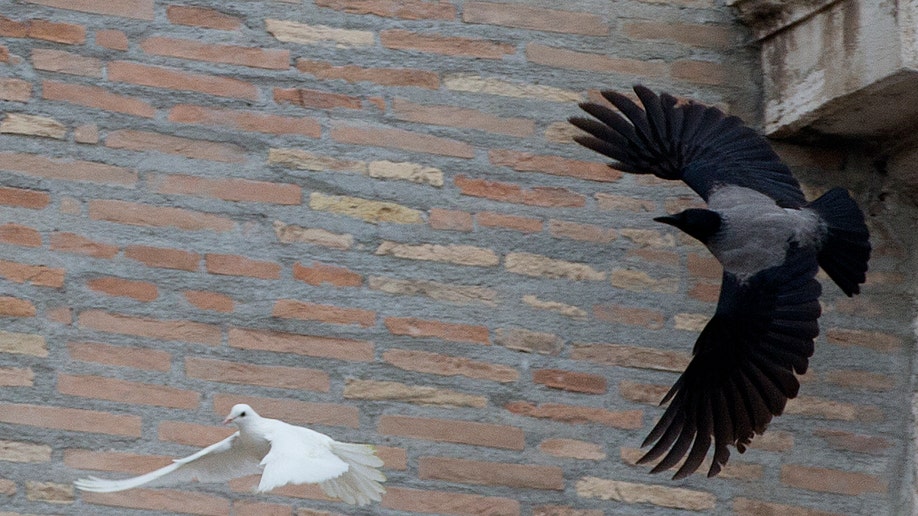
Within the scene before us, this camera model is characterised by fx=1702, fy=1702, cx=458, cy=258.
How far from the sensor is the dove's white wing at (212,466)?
339 cm

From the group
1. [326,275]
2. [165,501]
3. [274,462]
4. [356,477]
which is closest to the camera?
[274,462]

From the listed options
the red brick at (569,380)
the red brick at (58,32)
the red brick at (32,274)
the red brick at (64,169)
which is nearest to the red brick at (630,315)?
the red brick at (569,380)

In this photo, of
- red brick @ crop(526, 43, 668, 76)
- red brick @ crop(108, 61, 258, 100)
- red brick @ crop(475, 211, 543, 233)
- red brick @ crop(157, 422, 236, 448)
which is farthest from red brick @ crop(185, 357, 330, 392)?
red brick @ crop(526, 43, 668, 76)

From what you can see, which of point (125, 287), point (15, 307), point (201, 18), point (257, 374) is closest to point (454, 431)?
point (257, 374)

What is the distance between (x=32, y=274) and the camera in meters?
3.75

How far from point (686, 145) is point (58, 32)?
1.46m

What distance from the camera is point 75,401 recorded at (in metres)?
3.71

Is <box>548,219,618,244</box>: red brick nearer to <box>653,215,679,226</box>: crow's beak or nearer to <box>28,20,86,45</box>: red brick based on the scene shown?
<box>653,215,679,226</box>: crow's beak

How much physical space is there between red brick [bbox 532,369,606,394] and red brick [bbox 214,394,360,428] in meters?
0.44

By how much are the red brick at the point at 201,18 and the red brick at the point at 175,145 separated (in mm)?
275

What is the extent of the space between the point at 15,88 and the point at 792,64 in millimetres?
1832

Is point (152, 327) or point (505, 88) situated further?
point (505, 88)

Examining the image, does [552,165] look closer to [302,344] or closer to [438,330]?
[438,330]

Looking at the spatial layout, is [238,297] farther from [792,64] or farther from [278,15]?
[792,64]
